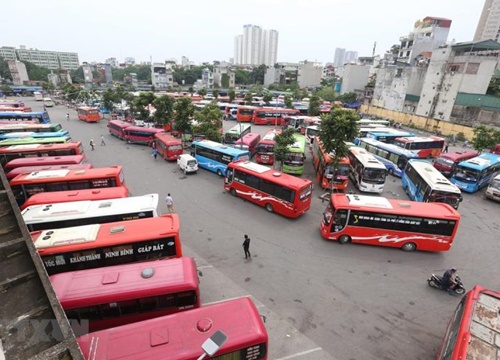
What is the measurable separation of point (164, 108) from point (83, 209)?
2485 centimetres

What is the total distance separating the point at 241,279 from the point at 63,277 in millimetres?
6271

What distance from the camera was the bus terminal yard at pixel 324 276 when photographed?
855 cm

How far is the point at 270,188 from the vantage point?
637 inches

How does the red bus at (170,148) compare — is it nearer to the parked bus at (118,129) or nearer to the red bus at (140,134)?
the red bus at (140,134)

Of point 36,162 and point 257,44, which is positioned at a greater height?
point 257,44

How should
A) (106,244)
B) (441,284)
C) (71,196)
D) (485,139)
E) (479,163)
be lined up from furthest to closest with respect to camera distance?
1. (485,139)
2. (479,163)
3. (71,196)
4. (441,284)
5. (106,244)

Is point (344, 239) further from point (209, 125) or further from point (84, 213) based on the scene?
point (209, 125)

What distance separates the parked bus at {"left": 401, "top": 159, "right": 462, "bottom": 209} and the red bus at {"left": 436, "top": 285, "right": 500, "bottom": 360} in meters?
10.0

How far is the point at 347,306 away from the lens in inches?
385

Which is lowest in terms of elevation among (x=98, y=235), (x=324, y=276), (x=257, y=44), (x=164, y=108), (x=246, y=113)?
(x=324, y=276)

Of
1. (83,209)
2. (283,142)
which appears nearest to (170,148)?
(283,142)

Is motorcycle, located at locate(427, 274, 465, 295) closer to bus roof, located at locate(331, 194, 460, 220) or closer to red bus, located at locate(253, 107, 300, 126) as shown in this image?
bus roof, located at locate(331, 194, 460, 220)

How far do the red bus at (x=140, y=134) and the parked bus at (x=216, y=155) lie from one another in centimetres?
914

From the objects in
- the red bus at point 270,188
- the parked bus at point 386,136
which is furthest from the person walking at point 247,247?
the parked bus at point 386,136
